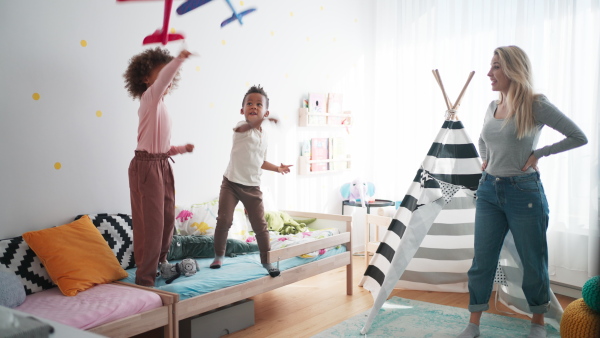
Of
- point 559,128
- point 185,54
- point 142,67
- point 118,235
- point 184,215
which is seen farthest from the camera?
point 184,215

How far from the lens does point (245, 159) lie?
278 centimetres

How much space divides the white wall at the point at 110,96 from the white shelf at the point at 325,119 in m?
0.07

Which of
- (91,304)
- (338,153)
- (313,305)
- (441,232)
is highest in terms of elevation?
(338,153)

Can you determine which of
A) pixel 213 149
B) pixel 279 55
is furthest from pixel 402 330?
pixel 279 55

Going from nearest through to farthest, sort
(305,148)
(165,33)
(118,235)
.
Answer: (165,33) < (118,235) < (305,148)

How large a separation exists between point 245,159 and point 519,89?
139 centimetres

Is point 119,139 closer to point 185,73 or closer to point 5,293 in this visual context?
point 185,73

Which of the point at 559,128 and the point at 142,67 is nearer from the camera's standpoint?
the point at 559,128

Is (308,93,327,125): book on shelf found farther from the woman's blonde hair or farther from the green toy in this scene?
the woman's blonde hair

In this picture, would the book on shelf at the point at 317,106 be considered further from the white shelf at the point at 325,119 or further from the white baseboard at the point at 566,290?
the white baseboard at the point at 566,290

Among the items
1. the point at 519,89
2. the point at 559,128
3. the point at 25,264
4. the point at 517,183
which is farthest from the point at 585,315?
the point at 25,264

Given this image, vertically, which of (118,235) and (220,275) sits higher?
(118,235)

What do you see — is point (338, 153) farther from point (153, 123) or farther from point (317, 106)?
point (153, 123)

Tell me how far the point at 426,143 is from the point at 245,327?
7.47ft
